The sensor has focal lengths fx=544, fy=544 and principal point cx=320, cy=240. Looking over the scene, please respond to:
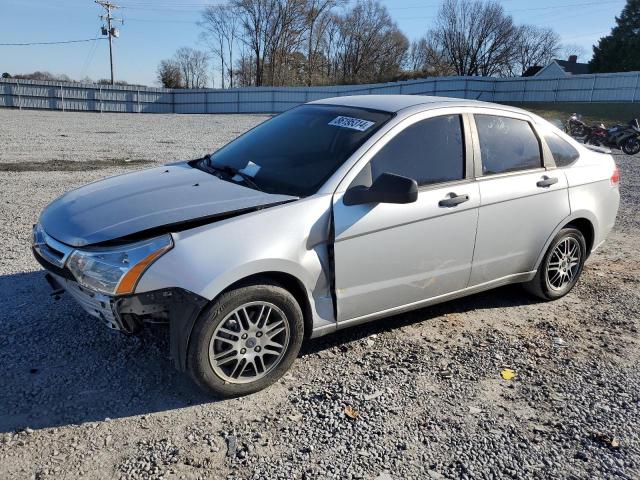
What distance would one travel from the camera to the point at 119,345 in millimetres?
3820

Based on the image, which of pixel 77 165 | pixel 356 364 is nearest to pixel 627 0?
pixel 77 165

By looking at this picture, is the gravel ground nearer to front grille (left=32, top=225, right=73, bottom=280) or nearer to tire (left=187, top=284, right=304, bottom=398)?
tire (left=187, top=284, right=304, bottom=398)

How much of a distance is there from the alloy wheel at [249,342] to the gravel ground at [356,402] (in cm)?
18

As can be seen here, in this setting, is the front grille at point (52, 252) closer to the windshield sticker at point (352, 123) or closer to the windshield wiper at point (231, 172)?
the windshield wiper at point (231, 172)

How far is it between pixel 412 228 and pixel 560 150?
1997 mm

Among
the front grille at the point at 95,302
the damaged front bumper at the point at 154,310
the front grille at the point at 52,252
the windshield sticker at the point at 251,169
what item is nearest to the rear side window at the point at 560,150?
the windshield sticker at the point at 251,169

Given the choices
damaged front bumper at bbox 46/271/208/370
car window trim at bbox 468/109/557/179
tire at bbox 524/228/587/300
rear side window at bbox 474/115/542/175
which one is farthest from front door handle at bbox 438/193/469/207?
damaged front bumper at bbox 46/271/208/370

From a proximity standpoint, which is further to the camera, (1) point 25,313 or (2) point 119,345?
(1) point 25,313

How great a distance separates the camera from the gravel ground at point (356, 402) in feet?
9.21

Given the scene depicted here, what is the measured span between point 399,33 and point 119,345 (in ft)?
246

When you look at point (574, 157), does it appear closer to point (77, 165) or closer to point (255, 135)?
point (255, 135)

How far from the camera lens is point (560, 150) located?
4855 millimetres

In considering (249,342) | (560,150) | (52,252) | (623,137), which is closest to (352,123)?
(249,342)

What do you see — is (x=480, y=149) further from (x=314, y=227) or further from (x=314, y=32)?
(x=314, y=32)
